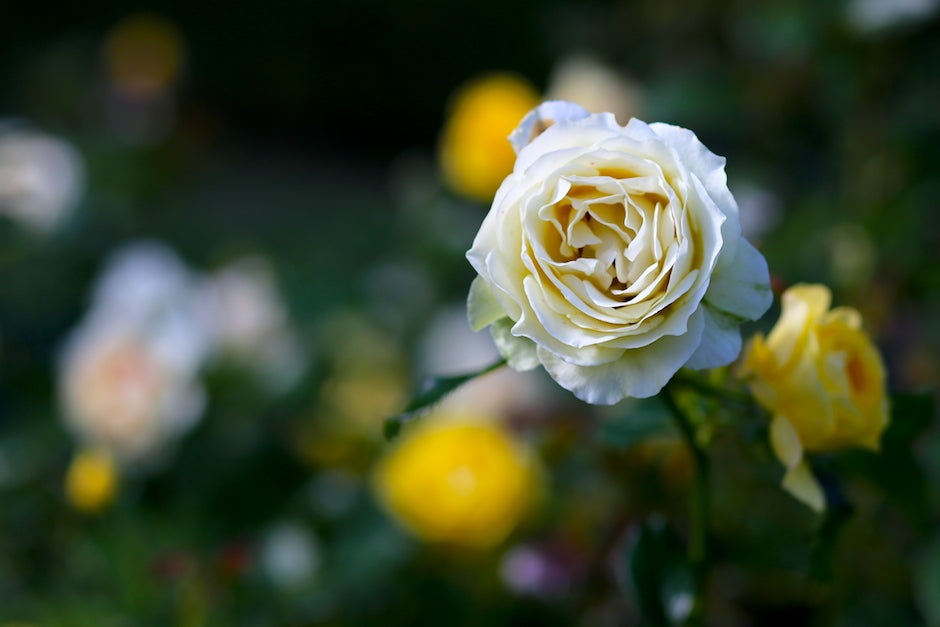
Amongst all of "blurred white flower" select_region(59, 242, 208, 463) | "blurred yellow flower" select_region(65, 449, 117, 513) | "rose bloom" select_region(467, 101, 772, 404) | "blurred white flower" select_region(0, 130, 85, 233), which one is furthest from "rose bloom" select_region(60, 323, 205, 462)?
"rose bloom" select_region(467, 101, 772, 404)

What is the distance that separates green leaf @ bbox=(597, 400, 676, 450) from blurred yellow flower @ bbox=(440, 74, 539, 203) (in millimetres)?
752

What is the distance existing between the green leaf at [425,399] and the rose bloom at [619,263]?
0.04m

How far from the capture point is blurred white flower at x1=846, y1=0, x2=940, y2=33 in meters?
1.12

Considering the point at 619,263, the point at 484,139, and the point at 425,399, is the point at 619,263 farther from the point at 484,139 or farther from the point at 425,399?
the point at 484,139

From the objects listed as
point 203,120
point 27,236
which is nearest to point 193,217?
point 203,120

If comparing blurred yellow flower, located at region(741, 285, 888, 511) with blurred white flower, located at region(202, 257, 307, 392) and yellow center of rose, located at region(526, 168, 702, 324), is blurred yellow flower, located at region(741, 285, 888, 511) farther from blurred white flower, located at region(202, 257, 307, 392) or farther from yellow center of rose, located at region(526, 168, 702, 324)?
blurred white flower, located at region(202, 257, 307, 392)

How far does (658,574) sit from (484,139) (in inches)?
34.3

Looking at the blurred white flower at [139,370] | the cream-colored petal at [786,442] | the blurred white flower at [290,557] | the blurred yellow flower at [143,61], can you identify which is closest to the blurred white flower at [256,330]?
the blurred white flower at [139,370]

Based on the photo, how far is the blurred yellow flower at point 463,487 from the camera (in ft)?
3.07

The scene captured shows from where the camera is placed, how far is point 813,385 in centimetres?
45

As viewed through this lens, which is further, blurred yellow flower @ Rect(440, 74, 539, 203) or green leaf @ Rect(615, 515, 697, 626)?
blurred yellow flower @ Rect(440, 74, 539, 203)

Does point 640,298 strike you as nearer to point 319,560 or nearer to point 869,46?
point 319,560

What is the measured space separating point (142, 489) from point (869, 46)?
3.89ft

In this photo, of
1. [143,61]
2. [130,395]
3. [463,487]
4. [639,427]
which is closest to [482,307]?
[639,427]
